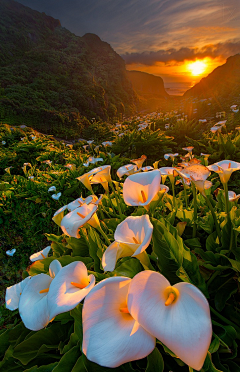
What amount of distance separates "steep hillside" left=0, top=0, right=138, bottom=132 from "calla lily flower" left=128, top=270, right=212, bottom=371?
46.0 ft

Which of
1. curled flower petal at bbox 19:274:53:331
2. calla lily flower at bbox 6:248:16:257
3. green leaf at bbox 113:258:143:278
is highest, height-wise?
curled flower petal at bbox 19:274:53:331

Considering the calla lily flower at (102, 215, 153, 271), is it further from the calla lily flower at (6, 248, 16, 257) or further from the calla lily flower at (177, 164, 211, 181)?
the calla lily flower at (6, 248, 16, 257)

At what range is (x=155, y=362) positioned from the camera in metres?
0.82

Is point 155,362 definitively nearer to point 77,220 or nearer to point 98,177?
point 77,220

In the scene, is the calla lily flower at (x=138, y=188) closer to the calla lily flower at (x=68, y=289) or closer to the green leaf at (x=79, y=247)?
the calla lily flower at (x=68, y=289)

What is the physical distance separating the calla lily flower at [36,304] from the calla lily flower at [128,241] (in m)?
0.26

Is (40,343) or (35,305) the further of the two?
(40,343)

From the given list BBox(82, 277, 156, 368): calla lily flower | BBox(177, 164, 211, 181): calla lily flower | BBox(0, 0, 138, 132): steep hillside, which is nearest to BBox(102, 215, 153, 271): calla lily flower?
BBox(82, 277, 156, 368): calla lily flower

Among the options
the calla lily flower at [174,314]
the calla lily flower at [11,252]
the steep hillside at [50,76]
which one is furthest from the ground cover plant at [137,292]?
the steep hillside at [50,76]

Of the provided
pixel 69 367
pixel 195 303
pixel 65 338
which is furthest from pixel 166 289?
pixel 65 338

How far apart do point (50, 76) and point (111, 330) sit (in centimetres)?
2681

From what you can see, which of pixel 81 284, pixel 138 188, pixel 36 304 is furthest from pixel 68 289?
pixel 138 188

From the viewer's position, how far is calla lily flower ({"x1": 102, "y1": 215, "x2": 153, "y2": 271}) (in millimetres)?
779

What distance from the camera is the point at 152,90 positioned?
77562 millimetres
